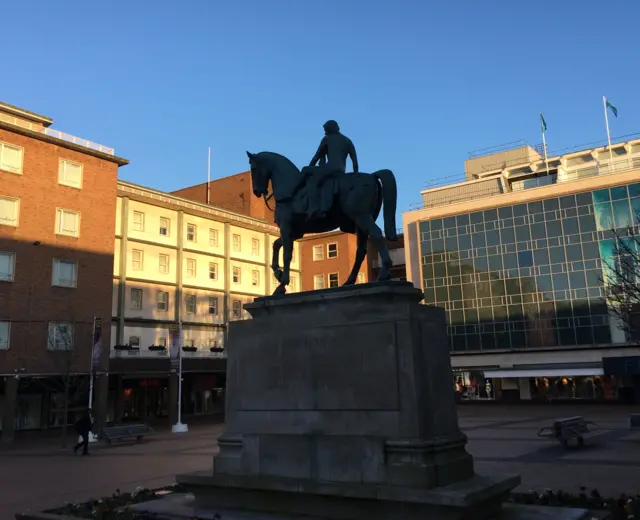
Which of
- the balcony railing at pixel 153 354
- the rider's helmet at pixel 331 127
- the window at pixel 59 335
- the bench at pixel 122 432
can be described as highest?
the rider's helmet at pixel 331 127

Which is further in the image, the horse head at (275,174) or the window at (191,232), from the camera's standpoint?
the window at (191,232)

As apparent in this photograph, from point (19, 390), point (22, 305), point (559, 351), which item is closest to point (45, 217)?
point (22, 305)

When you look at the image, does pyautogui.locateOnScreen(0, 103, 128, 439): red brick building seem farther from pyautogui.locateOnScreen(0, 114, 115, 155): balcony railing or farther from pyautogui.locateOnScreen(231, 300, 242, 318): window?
pyautogui.locateOnScreen(231, 300, 242, 318): window

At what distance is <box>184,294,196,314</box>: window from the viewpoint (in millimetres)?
51094

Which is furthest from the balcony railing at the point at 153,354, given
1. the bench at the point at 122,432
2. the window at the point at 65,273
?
the bench at the point at 122,432

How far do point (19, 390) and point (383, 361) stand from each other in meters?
39.0

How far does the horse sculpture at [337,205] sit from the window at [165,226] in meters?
39.4

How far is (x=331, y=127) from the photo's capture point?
38.5 ft

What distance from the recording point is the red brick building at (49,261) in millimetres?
36656

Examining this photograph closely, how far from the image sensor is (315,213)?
11.1 metres

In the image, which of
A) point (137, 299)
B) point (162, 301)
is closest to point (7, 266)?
point (137, 299)

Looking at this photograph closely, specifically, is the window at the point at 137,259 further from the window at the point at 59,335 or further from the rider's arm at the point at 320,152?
the rider's arm at the point at 320,152

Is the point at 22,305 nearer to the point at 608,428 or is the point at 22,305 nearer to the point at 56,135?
the point at 56,135

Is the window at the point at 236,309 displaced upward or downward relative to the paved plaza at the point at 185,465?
upward
